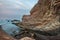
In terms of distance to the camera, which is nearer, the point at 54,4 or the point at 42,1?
the point at 54,4

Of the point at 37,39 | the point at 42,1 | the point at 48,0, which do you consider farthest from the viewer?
the point at 42,1

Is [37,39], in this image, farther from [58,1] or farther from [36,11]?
[36,11]

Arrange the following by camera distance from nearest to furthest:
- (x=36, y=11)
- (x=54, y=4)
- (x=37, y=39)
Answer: (x=37, y=39) → (x=54, y=4) → (x=36, y=11)

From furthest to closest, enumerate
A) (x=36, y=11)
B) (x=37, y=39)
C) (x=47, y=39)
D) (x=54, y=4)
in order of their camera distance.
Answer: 1. (x=36, y=11)
2. (x=54, y=4)
3. (x=37, y=39)
4. (x=47, y=39)

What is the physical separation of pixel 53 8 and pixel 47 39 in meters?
11.0

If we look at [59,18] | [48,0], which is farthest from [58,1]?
[48,0]

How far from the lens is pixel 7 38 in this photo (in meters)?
4.46

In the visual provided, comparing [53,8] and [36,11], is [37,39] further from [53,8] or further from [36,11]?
[36,11]

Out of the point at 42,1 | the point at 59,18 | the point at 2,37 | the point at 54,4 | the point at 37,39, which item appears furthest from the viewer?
the point at 42,1

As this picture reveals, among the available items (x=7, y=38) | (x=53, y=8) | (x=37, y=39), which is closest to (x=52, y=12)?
(x=53, y=8)

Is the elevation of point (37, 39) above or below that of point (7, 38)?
below

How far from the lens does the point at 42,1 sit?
24.2 meters

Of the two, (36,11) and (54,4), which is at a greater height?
(54,4)

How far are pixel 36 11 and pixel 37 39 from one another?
59.5 ft
